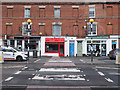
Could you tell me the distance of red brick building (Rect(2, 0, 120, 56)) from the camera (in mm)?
27406

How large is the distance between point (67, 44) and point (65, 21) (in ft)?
13.9

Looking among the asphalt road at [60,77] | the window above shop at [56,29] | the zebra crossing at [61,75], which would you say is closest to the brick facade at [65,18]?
the window above shop at [56,29]

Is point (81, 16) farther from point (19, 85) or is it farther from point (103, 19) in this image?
point (19, 85)

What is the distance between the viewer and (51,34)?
27625 millimetres

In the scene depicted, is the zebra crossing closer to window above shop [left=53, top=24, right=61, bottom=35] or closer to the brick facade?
window above shop [left=53, top=24, right=61, bottom=35]

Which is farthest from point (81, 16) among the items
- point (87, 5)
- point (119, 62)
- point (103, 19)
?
point (119, 62)

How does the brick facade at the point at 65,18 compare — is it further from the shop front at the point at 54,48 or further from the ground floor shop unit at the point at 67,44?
the shop front at the point at 54,48

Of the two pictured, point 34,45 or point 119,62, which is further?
point 34,45

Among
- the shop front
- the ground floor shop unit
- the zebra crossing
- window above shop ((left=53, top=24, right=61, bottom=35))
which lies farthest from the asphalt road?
window above shop ((left=53, top=24, right=61, bottom=35))

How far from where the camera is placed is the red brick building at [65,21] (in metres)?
27.4

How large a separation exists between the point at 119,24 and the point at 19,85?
A: 81.0 feet

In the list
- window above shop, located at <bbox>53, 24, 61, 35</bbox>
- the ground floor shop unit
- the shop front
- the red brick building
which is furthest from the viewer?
the shop front

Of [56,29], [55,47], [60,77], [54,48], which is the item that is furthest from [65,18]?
[60,77]

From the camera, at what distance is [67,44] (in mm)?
27797
